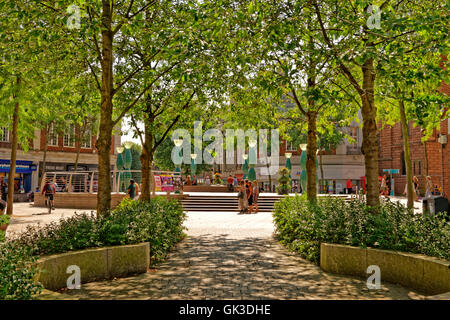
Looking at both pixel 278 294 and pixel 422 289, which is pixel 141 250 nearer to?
pixel 278 294

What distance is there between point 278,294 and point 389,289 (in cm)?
176

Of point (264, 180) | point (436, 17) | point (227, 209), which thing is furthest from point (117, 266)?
point (264, 180)

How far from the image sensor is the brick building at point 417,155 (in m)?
17.0

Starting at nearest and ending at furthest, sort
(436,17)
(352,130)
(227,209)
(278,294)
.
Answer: (278,294) < (436,17) < (227,209) < (352,130)

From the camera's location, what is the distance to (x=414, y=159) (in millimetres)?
37750

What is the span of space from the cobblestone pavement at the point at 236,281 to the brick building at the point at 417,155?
11.8 meters

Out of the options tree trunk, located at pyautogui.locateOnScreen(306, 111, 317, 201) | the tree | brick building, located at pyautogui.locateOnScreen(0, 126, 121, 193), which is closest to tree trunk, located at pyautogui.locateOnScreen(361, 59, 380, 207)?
the tree

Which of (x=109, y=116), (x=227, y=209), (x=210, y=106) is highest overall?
(x=210, y=106)

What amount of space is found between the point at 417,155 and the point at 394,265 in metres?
35.2

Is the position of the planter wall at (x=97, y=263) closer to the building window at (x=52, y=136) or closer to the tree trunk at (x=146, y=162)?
the tree trunk at (x=146, y=162)

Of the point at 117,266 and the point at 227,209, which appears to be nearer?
the point at 117,266

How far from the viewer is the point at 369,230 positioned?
672 cm

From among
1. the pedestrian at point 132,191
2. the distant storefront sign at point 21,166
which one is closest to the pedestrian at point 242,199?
the pedestrian at point 132,191

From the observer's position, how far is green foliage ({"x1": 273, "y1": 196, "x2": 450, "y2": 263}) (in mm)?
6051
